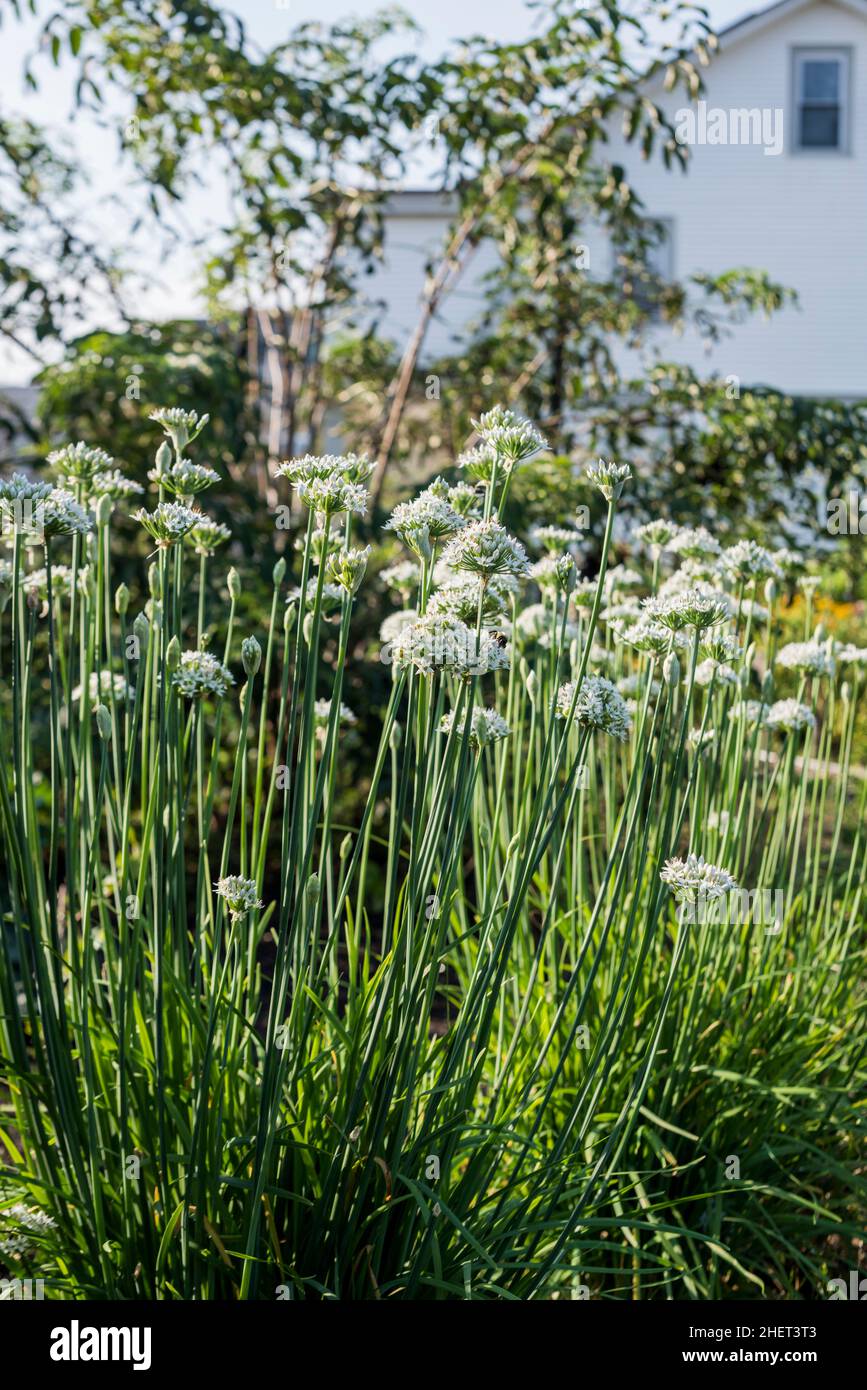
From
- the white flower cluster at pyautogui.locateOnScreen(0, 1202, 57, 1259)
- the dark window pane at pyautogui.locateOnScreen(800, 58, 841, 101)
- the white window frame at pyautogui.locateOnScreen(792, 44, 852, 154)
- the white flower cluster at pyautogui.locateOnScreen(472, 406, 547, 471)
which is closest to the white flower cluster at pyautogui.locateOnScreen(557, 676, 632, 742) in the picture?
the white flower cluster at pyautogui.locateOnScreen(472, 406, 547, 471)

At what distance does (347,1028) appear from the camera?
2191 mm

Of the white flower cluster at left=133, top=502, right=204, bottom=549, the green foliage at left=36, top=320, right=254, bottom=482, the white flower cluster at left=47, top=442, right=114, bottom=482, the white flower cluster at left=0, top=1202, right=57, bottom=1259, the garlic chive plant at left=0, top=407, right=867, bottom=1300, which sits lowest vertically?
the white flower cluster at left=0, top=1202, right=57, bottom=1259

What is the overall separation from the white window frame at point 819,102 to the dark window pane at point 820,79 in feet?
0.11

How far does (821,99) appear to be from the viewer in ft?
58.5

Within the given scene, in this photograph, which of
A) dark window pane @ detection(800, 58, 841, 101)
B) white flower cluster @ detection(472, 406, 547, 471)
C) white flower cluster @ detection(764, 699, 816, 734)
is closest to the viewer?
white flower cluster @ detection(472, 406, 547, 471)

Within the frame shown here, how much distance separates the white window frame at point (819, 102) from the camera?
1755 cm

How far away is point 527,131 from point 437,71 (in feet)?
2.04

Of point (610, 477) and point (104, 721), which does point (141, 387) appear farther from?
point (610, 477)

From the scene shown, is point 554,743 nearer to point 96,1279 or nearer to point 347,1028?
point 347,1028

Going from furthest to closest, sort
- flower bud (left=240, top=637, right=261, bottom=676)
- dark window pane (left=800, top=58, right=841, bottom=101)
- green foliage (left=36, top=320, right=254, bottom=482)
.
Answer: dark window pane (left=800, top=58, right=841, bottom=101) < green foliage (left=36, top=320, right=254, bottom=482) < flower bud (left=240, top=637, right=261, bottom=676)

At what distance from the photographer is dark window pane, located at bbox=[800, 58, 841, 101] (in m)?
17.8

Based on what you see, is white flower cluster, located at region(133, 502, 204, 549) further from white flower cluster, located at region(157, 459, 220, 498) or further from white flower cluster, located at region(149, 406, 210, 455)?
white flower cluster, located at region(149, 406, 210, 455)

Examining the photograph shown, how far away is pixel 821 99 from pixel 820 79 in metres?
0.33

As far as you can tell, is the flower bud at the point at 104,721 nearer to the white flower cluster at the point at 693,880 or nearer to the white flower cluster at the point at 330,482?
the white flower cluster at the point at 330,482
